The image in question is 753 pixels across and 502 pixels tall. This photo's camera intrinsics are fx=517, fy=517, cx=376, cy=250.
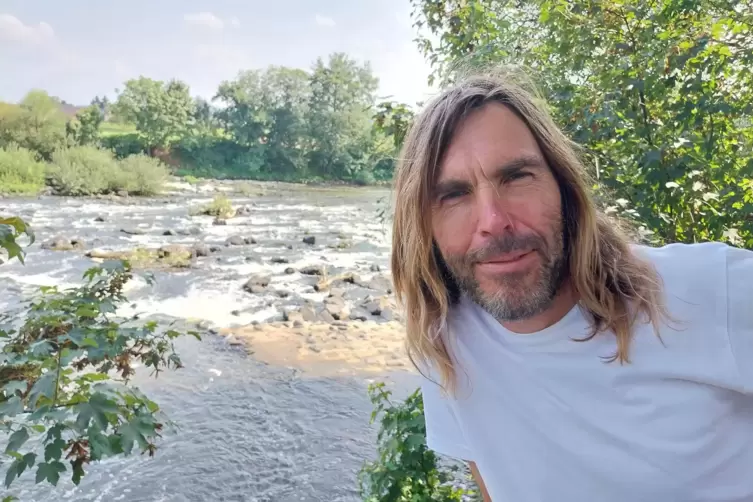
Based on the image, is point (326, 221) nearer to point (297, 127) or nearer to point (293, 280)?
point (293, 280)

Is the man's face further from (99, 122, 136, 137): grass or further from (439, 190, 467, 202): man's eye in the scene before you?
(99, 122, 136, 137): grass

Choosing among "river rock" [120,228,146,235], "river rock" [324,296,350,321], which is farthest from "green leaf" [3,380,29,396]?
"river rock" [120,228,146,235]

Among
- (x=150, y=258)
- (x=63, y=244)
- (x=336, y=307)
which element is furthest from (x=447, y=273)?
(x=63, y=244)

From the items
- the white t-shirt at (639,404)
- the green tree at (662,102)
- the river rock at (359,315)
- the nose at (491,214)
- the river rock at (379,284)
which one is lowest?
the river rock at (359,315)

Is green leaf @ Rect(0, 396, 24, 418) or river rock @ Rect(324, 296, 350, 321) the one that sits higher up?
green leaf @ Rect(0, 396, 24, 418)

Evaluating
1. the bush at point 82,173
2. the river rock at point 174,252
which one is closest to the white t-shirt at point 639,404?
the river rock at point 174,252

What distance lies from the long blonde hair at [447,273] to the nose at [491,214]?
0.13 m

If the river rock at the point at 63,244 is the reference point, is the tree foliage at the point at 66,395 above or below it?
above

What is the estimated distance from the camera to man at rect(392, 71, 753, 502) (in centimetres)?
82

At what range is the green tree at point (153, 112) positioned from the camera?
3478 cm

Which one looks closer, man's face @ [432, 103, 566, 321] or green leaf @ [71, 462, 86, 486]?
man's face @ [432, 103, 566, 321]

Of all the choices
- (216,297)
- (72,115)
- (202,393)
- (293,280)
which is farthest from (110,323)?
(72,115)

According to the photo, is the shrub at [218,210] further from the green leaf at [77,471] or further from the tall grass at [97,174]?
the green leaf at [77,471]

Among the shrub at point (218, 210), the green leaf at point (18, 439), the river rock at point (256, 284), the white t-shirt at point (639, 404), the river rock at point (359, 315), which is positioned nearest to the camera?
the white t-shirt at point (639, 404)
